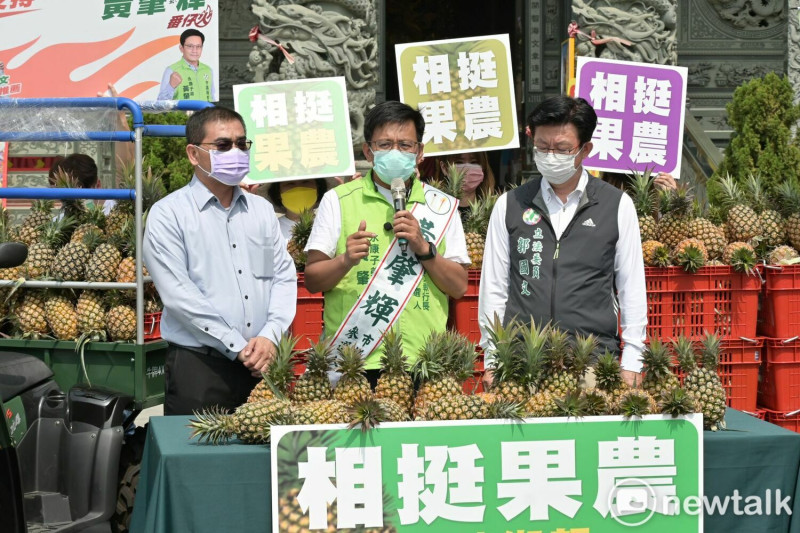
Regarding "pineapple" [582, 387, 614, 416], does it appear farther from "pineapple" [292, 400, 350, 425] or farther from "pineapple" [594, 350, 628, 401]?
"pineapple" [292, 400, 350, 425]

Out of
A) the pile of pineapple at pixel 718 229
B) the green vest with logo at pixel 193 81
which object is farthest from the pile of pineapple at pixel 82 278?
the green vest with logo at pixel 193 81

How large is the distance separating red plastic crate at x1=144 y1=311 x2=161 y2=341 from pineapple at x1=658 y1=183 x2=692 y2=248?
2887 millimetres

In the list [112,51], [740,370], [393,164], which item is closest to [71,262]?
[393,164]

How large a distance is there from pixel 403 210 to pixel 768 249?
9.10 ft

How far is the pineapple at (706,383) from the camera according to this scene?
375 cm

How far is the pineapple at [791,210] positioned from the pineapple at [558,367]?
9.71ft

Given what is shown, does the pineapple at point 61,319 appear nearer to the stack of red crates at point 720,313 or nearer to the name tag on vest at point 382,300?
the name tag on vest at point 382,300

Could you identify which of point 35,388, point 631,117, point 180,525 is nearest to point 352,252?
point 180,525

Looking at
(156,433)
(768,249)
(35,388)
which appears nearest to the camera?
(156,433)

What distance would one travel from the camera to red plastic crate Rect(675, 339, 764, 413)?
598 cm

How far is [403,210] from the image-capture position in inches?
172

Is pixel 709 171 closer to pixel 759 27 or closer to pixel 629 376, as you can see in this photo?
pixel 759 27

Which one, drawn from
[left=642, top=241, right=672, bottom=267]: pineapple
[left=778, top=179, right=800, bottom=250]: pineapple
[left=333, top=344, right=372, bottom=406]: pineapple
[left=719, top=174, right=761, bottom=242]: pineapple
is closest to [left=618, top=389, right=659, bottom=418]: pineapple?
[left=333, top=344, right=372, bottom=406]: pineapple

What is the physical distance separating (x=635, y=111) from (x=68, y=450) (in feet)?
14.7
